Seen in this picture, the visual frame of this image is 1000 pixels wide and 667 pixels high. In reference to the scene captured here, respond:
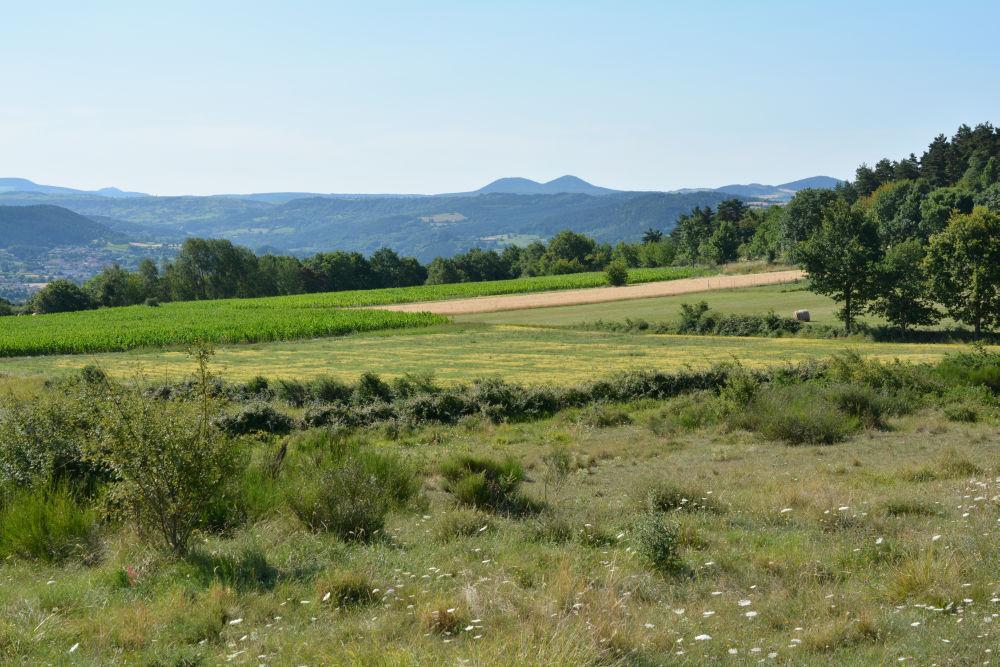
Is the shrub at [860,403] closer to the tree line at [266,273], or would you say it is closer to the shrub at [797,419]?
the shrub at [797,419]

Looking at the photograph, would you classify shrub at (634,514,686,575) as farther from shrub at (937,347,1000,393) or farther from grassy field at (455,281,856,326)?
grassy field at (455,281,856,326)

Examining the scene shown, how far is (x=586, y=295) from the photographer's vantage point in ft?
313

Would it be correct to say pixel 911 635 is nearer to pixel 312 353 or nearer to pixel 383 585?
pixel 383 585

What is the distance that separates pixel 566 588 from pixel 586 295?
8860 cm

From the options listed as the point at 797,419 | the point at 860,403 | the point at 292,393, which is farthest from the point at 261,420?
the point at 860,403

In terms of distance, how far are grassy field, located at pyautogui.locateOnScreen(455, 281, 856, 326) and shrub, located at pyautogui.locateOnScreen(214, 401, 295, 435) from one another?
43.0 m

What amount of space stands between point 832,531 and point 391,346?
47.1 m

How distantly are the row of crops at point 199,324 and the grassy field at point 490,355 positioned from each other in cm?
362

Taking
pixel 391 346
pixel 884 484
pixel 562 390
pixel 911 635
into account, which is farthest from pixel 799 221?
pixel 911 635

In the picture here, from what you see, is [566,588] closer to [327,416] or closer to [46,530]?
[46,530]

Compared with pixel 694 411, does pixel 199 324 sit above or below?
below

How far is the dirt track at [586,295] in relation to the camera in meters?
85.2

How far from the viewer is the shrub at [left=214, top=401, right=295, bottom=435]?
24.7 m

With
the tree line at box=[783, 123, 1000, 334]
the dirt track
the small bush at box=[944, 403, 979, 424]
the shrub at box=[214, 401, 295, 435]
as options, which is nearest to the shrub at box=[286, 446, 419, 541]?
the shrub at box=[214, 401, 295, 435]
